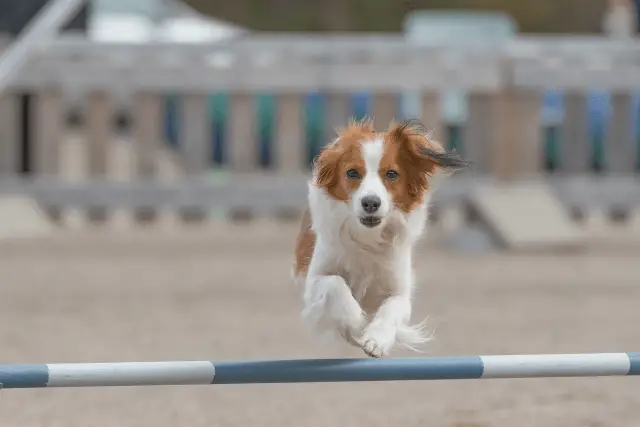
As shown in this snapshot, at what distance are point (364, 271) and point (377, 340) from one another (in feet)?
0.83

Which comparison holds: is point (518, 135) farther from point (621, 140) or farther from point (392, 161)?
point (392, 161)

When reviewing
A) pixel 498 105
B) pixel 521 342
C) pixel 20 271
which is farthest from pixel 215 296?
pixel 498 105

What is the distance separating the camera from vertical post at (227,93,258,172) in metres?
9.45

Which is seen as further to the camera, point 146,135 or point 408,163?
point 146,135

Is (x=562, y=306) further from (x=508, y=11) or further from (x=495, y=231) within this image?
(x=508, y=11)

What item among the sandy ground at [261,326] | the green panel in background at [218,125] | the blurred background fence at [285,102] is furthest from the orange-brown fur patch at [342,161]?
the green panel in background at [218,125]

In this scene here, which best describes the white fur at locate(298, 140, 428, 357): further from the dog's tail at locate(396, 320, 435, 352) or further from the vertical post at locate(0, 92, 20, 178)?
the vertical post at locate(0, 92, 20, 178)

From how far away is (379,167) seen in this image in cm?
267

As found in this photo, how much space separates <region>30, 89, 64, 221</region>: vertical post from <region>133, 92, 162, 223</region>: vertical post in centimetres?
59

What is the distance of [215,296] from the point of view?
631 cm

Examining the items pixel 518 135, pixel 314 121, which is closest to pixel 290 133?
pixel 314 121

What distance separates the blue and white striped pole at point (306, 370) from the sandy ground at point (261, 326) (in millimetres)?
647

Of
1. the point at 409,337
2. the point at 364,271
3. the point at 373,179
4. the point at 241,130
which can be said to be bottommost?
the point at 241,130

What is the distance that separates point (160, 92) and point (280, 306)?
3.84 m
